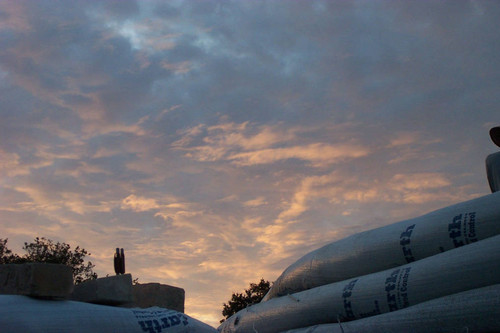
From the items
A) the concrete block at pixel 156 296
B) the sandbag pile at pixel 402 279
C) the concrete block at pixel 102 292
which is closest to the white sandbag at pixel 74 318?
the concrete block at pixel 102 292

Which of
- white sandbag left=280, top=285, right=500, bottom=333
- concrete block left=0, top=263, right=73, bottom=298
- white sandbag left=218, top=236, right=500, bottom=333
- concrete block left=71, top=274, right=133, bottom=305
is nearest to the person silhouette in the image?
white sandbag left=218, top=236, right=500, bottom=333

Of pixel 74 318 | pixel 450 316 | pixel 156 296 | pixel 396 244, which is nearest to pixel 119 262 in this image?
pixel 156 296

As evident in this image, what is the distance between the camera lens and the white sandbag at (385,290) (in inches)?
128

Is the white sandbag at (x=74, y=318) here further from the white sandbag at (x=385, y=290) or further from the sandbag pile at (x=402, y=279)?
the sandbag pile at (x=402, y=279)

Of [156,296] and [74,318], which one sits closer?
[74,318]

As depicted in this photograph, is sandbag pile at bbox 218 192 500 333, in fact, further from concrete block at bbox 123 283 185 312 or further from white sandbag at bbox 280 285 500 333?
concrete block at bbox 123 283 185 312

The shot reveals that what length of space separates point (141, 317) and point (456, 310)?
220 centimetres

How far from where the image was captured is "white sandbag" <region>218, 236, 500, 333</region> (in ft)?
10.6

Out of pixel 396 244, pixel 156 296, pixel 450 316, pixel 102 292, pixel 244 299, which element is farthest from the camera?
pixel 244 299

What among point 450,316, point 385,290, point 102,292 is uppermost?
point 102,292

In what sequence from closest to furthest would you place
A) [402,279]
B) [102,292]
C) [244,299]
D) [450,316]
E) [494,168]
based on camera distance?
[450,316], [402,279], [102,292], [494,168], [244,299]

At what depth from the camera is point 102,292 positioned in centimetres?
418

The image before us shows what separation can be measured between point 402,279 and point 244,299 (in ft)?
30.0

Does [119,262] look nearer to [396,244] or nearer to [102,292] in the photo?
[102,292]
